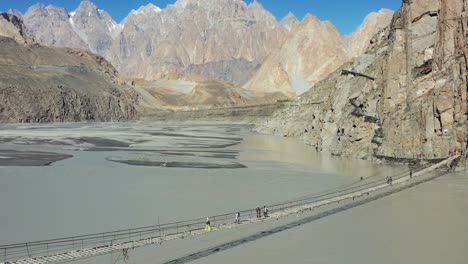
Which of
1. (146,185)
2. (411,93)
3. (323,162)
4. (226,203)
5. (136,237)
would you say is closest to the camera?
(136,237)

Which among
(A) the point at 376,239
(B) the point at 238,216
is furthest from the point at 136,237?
(A) the point at 376,239

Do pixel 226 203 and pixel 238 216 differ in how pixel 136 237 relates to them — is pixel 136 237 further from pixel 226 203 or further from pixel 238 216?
pixel 226 203

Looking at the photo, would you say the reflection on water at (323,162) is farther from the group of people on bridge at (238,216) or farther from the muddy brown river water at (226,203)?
the group of people on bridge at (238,216)

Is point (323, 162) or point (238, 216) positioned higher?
point (323, 162)

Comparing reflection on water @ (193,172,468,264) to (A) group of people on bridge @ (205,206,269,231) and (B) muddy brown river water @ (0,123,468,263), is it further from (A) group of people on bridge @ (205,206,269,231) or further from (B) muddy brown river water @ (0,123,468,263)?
(A) group of people on bridge @ (205,206,269,231)

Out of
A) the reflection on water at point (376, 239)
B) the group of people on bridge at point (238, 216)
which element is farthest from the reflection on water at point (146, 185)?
the reflection on water at point (376, 239)

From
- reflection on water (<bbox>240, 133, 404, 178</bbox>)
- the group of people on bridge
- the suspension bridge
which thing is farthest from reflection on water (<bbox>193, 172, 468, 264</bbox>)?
reflection on water (<bbox>240, 133, 404, 178</bbox>)

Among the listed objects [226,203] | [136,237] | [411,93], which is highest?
[411,93]

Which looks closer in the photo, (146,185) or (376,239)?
(376,239)
